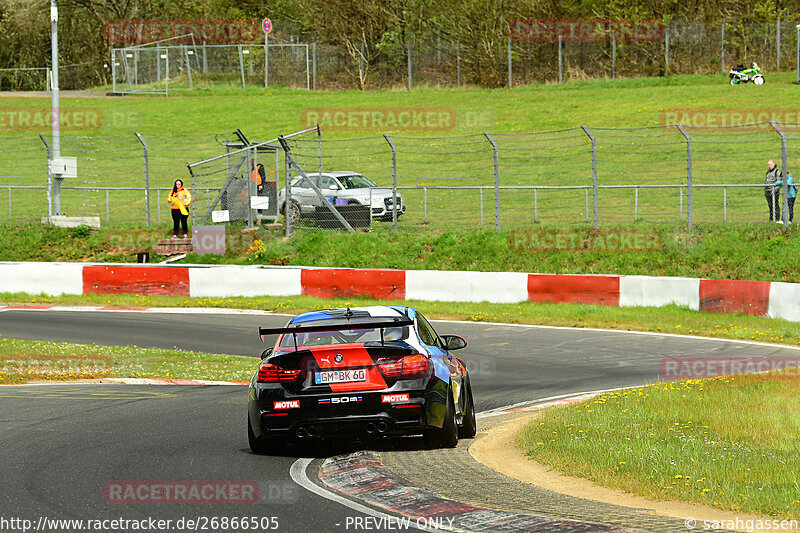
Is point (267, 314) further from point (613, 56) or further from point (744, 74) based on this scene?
point (613, 56)

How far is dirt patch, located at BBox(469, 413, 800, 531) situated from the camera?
6352 mm

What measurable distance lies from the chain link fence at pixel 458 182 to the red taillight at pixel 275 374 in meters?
17.0

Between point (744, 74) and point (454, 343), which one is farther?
point (744, 74)

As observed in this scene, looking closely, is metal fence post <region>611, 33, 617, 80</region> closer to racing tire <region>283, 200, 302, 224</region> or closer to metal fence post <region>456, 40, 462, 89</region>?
metal fence post <region>456, 40, 462, 89</region>

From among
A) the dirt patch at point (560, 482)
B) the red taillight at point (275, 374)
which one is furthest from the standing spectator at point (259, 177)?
the red taillight at point (275, 374)

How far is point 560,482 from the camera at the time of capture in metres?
7.65

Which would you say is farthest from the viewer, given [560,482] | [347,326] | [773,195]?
[773,195]

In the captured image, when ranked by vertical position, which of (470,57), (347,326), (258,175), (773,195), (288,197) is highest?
(470,57)

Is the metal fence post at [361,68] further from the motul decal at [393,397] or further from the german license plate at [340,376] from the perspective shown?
the motul decal at [393,397]

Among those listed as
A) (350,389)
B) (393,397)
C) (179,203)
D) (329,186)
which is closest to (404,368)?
(393,397)

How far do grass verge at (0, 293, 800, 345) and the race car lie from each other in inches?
436

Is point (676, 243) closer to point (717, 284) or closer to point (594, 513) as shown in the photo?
point (717, 284)

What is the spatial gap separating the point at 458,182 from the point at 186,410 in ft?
71.7

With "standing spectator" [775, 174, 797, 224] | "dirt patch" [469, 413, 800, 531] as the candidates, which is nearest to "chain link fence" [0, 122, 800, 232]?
"standing spectator" [775, 174, 797, 224]
